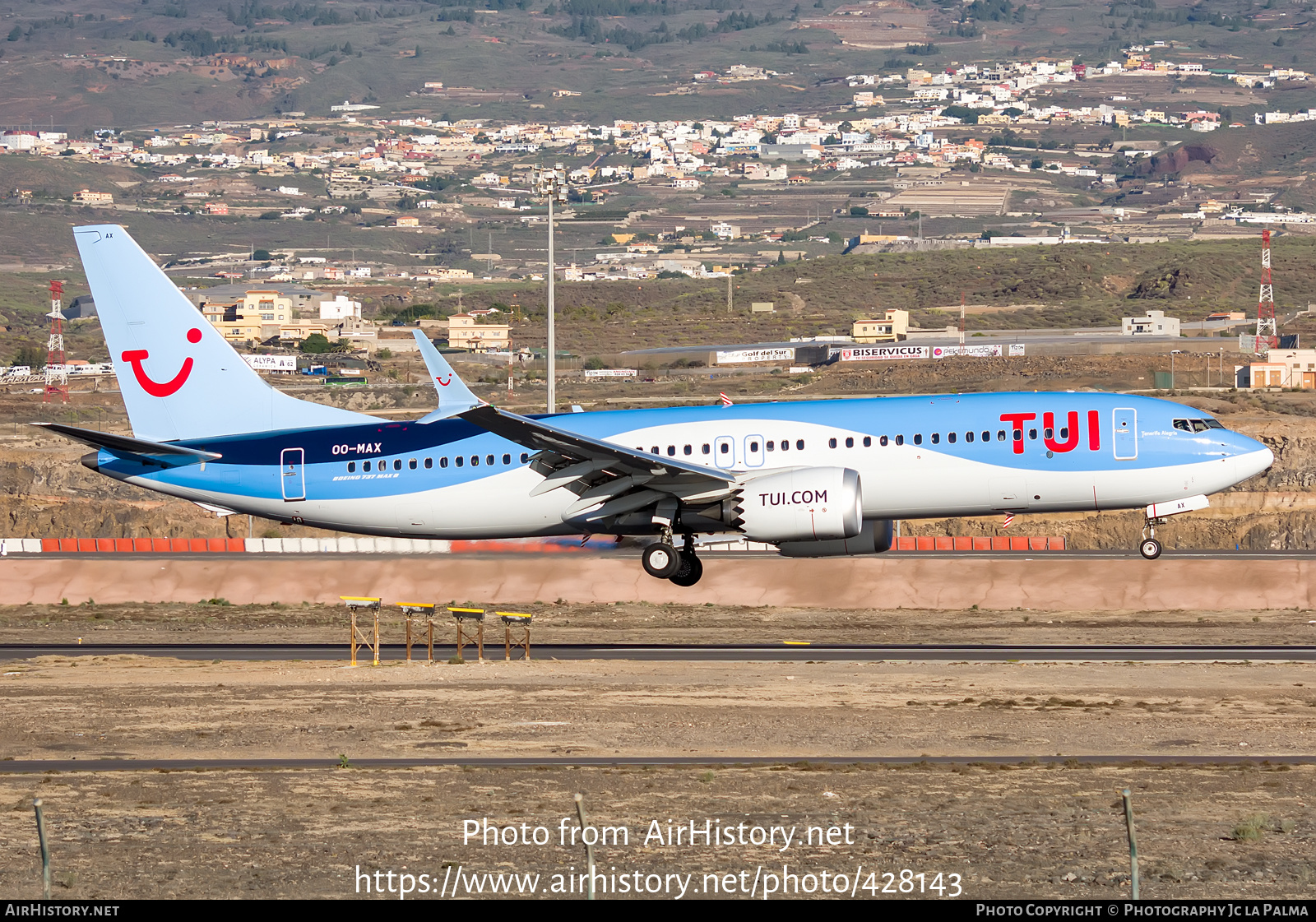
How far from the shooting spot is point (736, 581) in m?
59.9

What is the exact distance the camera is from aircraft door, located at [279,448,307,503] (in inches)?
1757

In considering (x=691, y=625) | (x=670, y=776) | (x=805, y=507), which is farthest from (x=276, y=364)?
(x=670, y=776)

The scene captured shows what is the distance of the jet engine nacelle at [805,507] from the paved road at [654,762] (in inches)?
457

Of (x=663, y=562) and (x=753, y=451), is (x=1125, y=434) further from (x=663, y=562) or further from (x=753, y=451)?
(x=663, y=562)

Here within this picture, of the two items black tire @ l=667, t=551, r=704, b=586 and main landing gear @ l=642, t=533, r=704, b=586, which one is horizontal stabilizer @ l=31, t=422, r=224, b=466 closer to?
main landing gear @ l=642, t=533, r=704, b=586

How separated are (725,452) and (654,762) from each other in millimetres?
14521

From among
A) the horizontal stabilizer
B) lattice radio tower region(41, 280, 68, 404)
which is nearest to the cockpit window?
the horizontal stabilizer

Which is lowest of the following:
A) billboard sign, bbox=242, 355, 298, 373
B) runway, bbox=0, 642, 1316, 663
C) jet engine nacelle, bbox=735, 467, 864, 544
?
runway, bbox=0, 642, 1316, 663

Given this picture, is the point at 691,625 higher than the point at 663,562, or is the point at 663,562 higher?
the point at 663,562

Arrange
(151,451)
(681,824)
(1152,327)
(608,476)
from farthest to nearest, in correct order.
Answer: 1. (1152,327)
2. (151,451)
3. (608,476)
4. (681,824)

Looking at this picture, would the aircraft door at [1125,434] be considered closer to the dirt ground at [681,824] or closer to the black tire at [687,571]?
the black tire at [687,571]

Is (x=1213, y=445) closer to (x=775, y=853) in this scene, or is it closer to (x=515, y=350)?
(x=775, y=853)

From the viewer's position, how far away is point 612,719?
3341 centimetres

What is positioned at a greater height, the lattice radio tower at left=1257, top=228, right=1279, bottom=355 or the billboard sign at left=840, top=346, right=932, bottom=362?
the lattice radio tower at left=1257, top=228, right=1279, bottom=355
